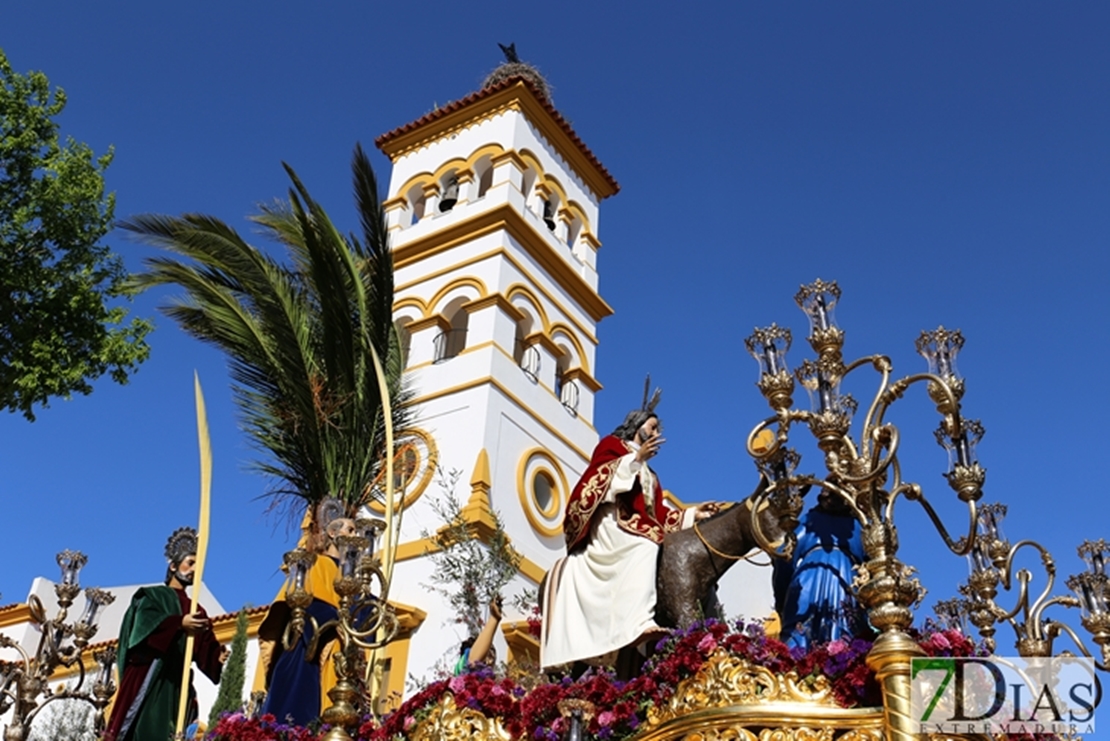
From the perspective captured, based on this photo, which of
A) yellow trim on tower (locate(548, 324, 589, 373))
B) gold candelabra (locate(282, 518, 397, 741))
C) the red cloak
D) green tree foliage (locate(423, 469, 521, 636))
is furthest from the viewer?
yellow trim on tower (locate(548, 324, 589, 373))

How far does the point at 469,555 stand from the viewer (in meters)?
15.8

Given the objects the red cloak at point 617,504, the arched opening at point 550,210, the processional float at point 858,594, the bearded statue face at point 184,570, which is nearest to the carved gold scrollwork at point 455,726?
the processional float at point 858,594

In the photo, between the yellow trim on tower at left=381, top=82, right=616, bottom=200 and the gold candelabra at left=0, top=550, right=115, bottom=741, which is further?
the yellow trim on tower at left=381, top=82, right=616, bottom=200

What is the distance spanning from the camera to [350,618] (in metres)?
6.14

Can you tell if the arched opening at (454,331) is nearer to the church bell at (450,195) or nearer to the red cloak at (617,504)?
the church bell at (450,195)

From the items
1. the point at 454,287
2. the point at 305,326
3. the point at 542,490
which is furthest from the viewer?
the point at 454,287

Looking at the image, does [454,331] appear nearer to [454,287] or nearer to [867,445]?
[454,287]

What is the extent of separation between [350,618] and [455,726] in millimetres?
868

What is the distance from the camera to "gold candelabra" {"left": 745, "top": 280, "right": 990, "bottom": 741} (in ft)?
16.7

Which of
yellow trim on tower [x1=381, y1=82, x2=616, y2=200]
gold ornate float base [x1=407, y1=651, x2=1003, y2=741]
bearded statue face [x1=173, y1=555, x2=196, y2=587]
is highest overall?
yellow trim on tower [x1=381, y1=82, x2=616, y2=200]

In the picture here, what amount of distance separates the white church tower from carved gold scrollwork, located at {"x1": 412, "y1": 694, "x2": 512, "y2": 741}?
29.4ft

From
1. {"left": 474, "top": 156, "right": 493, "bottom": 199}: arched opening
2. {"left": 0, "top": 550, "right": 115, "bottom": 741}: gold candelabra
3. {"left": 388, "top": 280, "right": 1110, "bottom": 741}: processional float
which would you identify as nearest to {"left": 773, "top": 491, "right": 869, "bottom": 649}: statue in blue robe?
{"left": 388, "top": 280, "right": 1110, "bottom": 741}: processional float

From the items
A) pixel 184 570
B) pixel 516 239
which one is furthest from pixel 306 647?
pixel 516 239

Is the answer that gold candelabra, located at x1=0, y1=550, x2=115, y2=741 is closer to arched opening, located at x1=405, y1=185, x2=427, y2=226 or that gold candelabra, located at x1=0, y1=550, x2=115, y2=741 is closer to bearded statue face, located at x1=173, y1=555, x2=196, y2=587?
bearded statue face, located at x1=173, y1=555, x2=196, y2=587
